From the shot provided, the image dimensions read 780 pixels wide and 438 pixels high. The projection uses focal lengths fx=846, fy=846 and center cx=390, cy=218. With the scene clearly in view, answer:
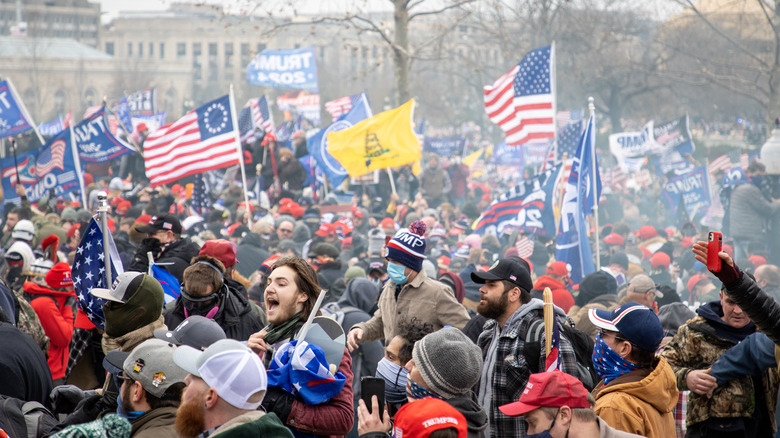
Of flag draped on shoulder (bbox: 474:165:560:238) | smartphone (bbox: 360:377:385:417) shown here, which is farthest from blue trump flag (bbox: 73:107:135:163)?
smartphone (bbox: 360:377:385:417)

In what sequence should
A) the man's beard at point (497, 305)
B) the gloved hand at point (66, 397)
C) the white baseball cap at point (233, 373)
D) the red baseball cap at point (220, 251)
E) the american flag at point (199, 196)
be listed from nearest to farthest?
the white baseball cap at point (233, 373), the gloved hand at point (66, 397), the man's beard at point (497, 305), the red baseball cap at point (220, 251), the american flag at point (199, 196)

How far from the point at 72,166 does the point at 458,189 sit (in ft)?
33.3

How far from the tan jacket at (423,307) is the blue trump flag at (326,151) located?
10.7 metres

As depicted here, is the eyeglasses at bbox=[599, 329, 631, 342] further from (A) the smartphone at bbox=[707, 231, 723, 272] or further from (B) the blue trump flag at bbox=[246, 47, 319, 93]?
(B) the blue trump flag at bbox=[246, 47, 319, 93]

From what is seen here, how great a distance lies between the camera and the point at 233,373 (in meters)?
3.11

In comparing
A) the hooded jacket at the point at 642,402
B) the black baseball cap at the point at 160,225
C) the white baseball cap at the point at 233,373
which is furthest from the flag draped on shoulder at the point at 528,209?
the white baseball cap at the point at 233,373

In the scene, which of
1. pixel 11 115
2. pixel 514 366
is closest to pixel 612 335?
pixel 514 366

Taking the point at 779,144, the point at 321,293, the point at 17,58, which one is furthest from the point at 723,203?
the point at 17,58

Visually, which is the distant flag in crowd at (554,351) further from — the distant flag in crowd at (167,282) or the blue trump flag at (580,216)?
the blue trump flag at (580,216)

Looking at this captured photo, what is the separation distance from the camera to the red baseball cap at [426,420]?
10.4ft

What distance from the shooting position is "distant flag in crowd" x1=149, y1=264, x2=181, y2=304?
6581mm

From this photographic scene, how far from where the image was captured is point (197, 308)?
545 cm

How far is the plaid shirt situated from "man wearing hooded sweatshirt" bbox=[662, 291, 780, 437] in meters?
0.62

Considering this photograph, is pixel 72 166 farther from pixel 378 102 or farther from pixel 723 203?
pixel 378 102
